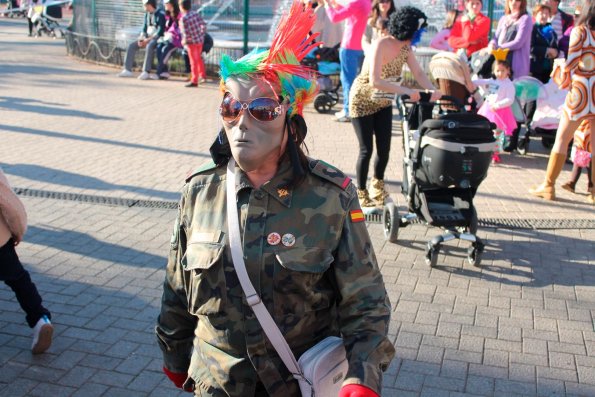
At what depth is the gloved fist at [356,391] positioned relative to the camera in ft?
7.00

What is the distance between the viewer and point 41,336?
14.3 feet

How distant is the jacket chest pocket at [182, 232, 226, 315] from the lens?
2.33 meters

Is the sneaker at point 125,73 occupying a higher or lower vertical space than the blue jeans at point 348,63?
lower

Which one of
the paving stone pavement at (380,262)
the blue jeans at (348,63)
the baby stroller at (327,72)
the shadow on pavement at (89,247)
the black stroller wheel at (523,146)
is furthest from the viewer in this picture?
the baby stroller at (327,72)

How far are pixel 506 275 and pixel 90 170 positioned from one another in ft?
16.4

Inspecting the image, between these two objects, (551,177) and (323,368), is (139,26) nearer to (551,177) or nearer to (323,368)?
(551,177)

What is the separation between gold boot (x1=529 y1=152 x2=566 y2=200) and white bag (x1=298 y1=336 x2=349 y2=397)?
5.83m

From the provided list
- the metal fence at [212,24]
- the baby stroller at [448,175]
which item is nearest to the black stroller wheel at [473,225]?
the baby stroller at [448,175]

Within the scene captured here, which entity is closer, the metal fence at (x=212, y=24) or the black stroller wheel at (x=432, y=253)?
the black stroller wheel at (x=432, y=253)

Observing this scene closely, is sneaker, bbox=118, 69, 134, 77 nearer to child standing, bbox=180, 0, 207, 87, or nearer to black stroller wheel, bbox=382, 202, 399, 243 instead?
child standing, bbox=180, 0, 207, 87

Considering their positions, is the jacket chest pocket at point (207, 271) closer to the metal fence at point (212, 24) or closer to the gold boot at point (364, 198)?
the gold boot at point (364, 198)

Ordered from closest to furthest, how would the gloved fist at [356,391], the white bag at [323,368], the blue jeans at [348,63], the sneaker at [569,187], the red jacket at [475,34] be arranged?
the gloved fist at [356,391] < the white bag at [323,368] < the sneaker at [569,187] < the blue jeans at [348,63] < the red jacket at [475,34]

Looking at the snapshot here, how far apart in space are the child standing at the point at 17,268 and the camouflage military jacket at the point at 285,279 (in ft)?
7.00

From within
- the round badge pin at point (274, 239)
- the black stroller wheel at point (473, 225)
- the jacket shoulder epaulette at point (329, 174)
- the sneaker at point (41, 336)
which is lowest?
the sneaker at point (41, 336)
